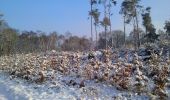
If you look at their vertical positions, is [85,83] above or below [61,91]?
above

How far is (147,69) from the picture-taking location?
1526 cm

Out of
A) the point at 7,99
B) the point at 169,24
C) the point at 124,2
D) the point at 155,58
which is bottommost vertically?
the point at 7,99

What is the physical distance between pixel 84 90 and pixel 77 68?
388cm

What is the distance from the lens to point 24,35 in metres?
79.3

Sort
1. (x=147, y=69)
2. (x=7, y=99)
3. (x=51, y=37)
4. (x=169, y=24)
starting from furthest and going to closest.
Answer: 1. (x=51, y=37)
2. (x=169, y=24)
3. (x=147, y=69)
4. (x=7, y=99)

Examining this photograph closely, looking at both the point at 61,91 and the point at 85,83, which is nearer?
the point at 61,91

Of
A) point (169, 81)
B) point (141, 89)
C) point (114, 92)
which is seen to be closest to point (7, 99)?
point (114, 92)

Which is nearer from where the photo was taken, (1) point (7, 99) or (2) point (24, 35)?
(1) point (7, 99)

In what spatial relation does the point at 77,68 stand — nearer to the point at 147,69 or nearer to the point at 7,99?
the point at 147,69

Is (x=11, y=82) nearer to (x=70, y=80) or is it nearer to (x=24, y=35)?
(x=70, y=80)

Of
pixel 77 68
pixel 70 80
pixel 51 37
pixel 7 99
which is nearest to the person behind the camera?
pixel 7 99

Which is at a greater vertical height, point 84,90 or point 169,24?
point 169,24

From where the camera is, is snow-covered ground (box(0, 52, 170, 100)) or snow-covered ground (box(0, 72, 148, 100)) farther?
snow-covered ground (box(0, 52, 170, 100))

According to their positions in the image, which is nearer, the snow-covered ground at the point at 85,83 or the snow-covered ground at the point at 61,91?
the snow-covered ground at the point at 61,91
